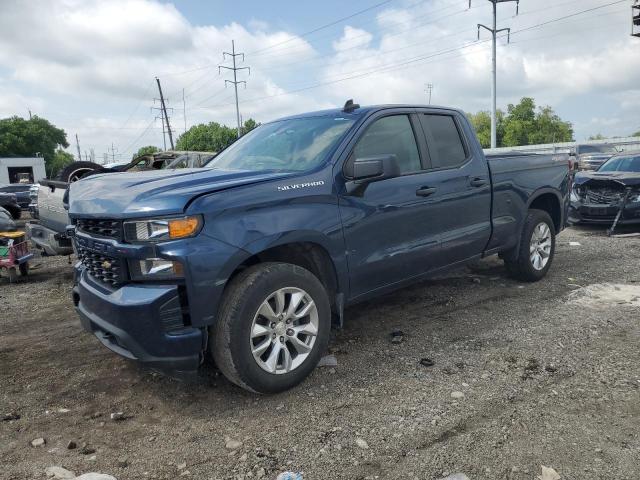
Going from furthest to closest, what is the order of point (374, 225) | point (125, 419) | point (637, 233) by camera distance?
point (637, 233), point (374, 225), point (125, 419)

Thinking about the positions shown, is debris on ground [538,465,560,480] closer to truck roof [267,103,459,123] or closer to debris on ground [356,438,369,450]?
debris on ground [356,438,369,450]

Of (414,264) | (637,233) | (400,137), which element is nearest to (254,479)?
(414,264)

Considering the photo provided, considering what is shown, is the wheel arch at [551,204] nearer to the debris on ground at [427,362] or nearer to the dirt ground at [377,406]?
the dirt ground at [377,406]

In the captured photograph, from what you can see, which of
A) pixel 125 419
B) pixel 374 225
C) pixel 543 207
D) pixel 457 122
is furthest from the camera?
pixel 543 207

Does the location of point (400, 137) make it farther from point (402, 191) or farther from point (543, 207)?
point (543, 207)

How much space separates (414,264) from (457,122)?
1.67 meters

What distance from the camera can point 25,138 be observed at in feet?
208

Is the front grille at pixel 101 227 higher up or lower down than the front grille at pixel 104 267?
higher up

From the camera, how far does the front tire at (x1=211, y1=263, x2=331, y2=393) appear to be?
304 cm

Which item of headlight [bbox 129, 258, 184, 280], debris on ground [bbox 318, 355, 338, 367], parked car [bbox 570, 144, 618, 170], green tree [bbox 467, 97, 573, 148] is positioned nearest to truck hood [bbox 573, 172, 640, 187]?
parked car [bbox 570, 144, 618, 170]

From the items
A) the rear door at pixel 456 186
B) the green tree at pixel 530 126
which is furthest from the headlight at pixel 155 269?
the green tree at pixel 530 126

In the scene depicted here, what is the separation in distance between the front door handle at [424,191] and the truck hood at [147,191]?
4.16ft

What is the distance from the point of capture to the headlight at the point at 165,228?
2863 mm

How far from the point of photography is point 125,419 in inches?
122
